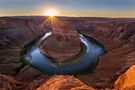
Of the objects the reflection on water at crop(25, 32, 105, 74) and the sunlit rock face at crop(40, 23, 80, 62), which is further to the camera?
the sunlit rock face at crop(40, 23, 80, 62)

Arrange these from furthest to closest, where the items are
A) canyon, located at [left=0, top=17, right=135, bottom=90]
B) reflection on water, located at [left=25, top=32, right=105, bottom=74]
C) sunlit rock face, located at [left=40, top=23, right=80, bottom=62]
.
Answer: sunlit rock face, located at [left=40, top=23, right=80, bottom=62] < reflection on water, located at [left=25, top=32, right=105, bottom=74] < canyon, located at [left=0, top=17, right=135, bottom=90]

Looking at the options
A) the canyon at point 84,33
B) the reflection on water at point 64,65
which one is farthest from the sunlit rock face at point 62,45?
the canyon at point 84,33

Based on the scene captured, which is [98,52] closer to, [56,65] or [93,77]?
[56,65]

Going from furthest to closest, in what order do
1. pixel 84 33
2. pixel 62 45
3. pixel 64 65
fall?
pixel 84 33 < pixel 62 45 < pixel 64 65

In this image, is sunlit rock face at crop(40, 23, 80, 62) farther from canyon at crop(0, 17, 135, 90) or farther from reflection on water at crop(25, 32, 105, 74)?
canyon at crop(0, 17, 135, 90)

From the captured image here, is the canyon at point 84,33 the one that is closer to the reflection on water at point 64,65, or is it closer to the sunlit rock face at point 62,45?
the reflection on water at point 64,65

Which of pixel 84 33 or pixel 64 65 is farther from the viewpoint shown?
pixel 84 33

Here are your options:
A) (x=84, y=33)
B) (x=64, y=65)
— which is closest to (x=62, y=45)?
(x=64, y=65)

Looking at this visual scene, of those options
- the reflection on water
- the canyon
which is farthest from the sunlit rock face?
the canyon

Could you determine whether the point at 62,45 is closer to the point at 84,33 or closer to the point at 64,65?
the point at 64,65
